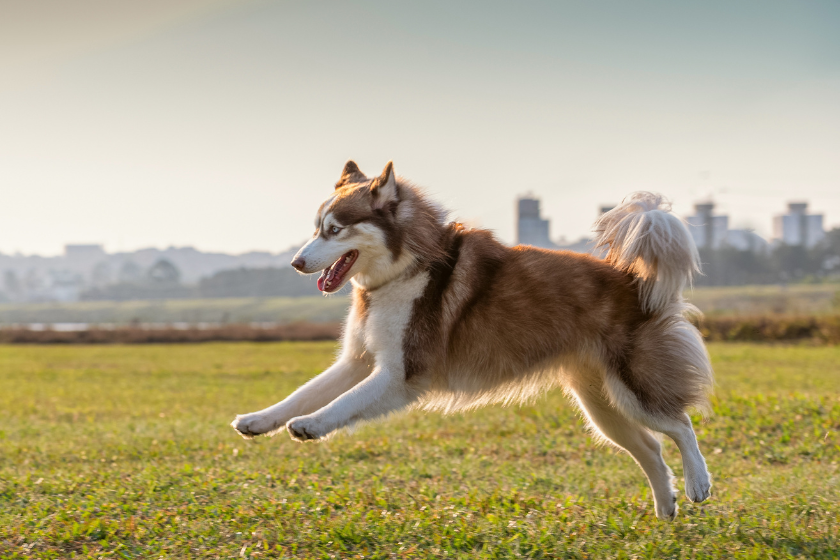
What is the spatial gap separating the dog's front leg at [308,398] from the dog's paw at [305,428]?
345mm

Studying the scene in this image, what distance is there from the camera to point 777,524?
521 centimetres

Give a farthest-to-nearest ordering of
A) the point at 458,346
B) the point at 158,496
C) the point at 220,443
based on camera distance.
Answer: the point at 220,443
the point at 158,496
the point at 458,346

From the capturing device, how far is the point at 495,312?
4.97 metres

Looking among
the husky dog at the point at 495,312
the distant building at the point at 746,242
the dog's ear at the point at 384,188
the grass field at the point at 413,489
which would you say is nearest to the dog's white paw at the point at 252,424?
the husky dog at the point at 495,312

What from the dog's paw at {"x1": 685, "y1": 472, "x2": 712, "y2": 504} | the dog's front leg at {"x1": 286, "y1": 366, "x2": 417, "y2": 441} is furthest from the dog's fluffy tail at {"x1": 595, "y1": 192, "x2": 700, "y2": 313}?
the dog's front leg at {"x1": 286, "y1": 366, "x2": 417, "y2": 441}

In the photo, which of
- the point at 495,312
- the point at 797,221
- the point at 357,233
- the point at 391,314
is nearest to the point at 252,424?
the point at 391,314

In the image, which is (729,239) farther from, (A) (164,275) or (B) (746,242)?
(A) (164,275)

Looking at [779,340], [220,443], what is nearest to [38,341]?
[220,443]

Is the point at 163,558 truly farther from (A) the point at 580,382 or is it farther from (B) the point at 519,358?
(A) the point at 580,382

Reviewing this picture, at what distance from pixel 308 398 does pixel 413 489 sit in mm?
2139

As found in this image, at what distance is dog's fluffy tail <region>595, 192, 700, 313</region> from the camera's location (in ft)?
16.7

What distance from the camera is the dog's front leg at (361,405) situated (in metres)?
4.37

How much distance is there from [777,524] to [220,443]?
22.6ft

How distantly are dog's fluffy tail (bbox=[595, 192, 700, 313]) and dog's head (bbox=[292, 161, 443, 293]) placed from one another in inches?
57.6
